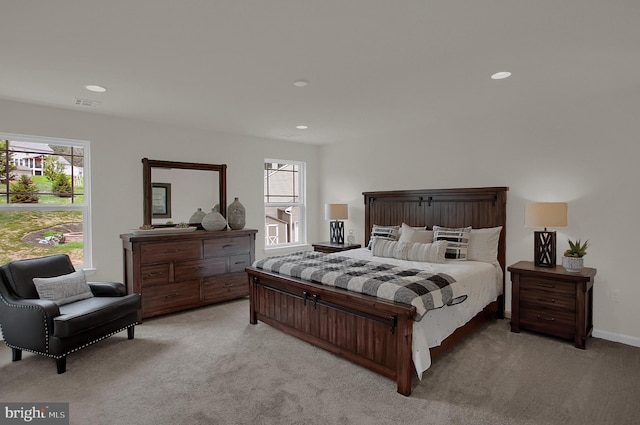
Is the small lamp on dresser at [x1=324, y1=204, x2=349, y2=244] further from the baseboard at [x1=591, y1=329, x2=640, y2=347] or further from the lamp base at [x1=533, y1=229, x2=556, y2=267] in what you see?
the baseboard at [x1=591, y1=329, x2=640, y2=347]

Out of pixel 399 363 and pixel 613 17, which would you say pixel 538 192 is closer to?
pixel 613 17

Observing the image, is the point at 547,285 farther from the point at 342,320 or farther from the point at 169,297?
the point at 169,297

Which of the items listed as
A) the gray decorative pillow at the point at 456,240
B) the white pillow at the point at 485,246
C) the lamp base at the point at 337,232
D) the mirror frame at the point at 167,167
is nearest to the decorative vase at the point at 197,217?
the mirror frame at the point at 167,167

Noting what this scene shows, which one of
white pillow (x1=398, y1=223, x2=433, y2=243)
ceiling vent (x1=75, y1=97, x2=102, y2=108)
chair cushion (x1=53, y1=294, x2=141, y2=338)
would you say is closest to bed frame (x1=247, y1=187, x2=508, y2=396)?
white pillow (x1=398, y1=223, x2=433, y2=243)

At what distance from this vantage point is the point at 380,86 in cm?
323

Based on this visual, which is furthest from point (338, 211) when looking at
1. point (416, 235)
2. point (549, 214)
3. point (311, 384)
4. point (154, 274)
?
point (311, 384)

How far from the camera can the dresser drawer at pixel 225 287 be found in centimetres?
450

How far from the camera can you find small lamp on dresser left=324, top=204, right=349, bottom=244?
5590 mm

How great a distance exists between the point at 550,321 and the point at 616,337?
2.21ft

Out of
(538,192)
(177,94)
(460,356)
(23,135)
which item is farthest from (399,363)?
(23,135)

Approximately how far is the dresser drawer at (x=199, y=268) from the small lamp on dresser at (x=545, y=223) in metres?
3.69

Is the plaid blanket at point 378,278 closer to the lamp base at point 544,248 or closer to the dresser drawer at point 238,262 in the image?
the dresser drawer at point 238,262

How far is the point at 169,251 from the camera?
4188 millimetres

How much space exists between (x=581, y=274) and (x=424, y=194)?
6.58 ft
